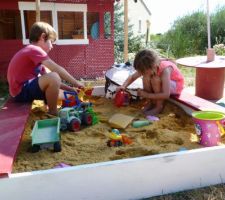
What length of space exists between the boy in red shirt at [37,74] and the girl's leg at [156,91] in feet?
2.23

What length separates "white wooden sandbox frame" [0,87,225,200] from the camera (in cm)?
153

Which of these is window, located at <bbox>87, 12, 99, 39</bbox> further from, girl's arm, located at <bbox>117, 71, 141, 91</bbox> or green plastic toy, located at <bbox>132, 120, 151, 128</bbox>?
green plastic toy, located at <bbox>132, 120, 151, 128</bbox>

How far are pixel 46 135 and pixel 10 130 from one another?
0.79ft

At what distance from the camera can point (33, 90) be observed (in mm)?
2717

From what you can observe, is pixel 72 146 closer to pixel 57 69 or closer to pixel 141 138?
pixel 141 138

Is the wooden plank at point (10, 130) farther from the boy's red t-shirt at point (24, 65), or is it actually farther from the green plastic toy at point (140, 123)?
the green plastic toy at point (140, 123)

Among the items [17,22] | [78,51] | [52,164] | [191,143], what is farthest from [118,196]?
[17,22]

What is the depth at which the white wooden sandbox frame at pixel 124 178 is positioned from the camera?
153 cm

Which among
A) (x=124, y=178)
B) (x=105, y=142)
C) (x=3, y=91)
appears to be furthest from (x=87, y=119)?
(x=3, y=91)

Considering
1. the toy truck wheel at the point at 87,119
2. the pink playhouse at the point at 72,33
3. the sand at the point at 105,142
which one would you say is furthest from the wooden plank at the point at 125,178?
the pink playhouse at the point at 72,33

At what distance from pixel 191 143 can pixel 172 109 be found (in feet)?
2.51

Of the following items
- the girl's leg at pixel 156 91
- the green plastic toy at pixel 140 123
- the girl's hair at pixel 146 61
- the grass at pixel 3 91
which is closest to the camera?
the green plastic toy at pixel 140 123

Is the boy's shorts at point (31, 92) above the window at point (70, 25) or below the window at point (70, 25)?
below

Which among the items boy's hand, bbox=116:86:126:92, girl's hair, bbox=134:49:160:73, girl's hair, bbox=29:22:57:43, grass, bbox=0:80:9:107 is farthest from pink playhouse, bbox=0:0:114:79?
girl's hair, bbox=134:49:160:73
